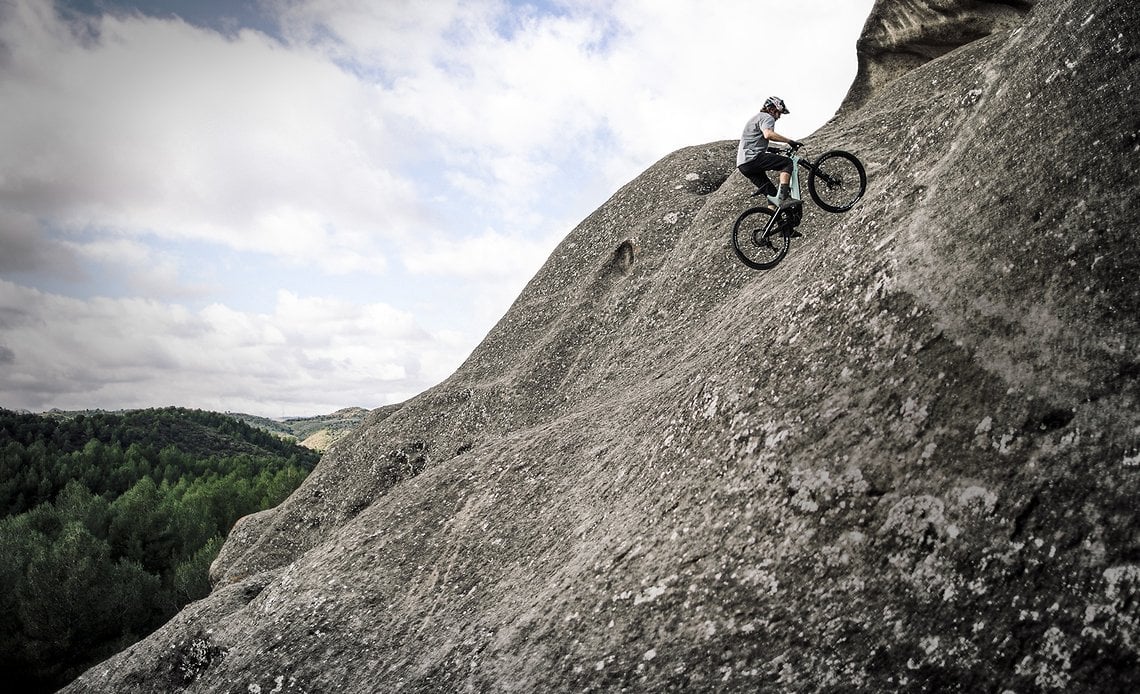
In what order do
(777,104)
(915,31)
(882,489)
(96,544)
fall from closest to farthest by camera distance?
(882,489) → (777,104) → (915,31) → (96,544)

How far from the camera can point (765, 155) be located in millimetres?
17766

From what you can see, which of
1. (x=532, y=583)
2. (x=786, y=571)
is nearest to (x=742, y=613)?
(x=786, y=571)

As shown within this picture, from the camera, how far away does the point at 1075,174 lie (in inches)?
307

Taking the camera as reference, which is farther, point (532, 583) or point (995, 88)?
point (532, 583)

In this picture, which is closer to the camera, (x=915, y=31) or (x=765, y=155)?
(x=765, y=155)

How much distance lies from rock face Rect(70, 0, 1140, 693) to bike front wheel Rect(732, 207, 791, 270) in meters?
3.78

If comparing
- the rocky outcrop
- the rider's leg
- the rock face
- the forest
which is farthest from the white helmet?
the forest

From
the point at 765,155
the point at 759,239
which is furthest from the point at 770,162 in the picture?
the point at 759,239

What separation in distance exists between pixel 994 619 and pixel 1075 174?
487 cm

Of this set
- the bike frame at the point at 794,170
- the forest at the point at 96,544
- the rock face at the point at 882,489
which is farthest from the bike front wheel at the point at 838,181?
the forest at the point at 96,544

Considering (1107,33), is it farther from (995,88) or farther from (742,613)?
(742,613)

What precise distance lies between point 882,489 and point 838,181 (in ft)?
38.7

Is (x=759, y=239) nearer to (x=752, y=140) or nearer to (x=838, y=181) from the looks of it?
(x=838, y=181)

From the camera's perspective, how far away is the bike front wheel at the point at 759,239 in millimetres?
17984
